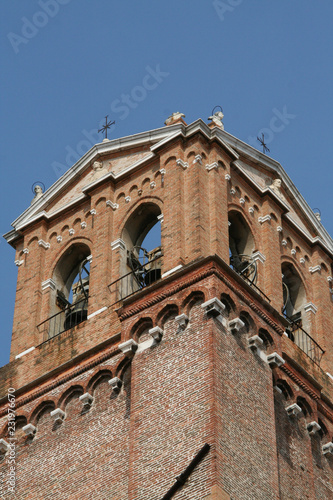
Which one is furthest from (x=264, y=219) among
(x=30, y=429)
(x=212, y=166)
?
(x=30, y=429)

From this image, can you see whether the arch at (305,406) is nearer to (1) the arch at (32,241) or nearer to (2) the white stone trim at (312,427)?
(2) the white stone trim at (312,427)

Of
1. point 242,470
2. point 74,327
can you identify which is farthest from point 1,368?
point 242,470

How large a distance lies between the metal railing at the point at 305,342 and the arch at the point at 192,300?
598 centimetres

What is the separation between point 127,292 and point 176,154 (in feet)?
14.4

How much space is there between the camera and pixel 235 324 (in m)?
39.3

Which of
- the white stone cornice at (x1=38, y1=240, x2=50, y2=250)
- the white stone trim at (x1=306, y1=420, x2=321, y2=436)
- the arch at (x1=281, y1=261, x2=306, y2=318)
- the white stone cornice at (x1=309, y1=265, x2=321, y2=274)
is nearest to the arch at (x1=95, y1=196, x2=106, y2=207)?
the white stone cornice at (x1=38, y1=240, x2=50, y2=250)

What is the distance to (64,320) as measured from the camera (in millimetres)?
45344

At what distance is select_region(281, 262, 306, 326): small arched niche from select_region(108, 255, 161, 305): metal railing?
4.50m

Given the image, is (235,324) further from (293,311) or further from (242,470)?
(293,311)

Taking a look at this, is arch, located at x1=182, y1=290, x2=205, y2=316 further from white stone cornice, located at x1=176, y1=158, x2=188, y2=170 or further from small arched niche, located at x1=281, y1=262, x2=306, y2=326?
small arched niche, located at x1=281, y1=262, x2=306, y2=326

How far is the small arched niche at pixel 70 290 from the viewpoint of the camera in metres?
45.2

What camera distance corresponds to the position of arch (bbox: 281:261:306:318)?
1832 inches

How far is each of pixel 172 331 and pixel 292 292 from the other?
854 cm

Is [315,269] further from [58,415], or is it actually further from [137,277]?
[58,415]
